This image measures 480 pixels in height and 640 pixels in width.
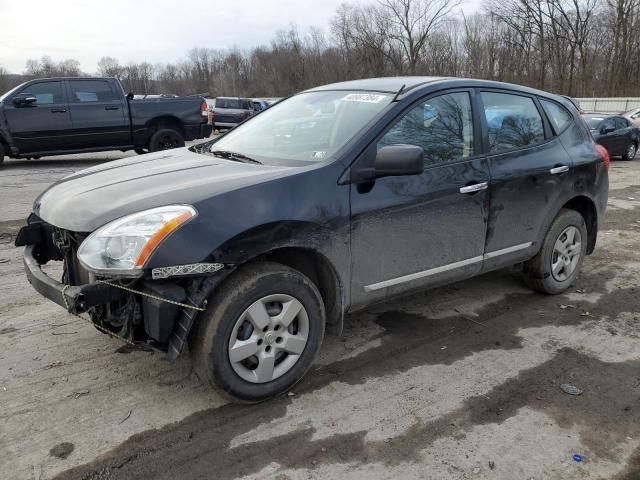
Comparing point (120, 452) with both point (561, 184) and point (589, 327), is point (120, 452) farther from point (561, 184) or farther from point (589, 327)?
point (561, 184)

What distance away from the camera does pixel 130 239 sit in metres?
2.52

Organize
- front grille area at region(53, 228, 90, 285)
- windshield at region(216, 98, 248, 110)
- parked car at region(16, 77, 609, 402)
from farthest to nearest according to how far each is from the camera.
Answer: windshield at region(216, 98, 248, 110) < front grille area at region(53, 228, 90, 285) < parked car at region(16, 77, 609, 402)

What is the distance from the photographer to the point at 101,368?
3.29 metres

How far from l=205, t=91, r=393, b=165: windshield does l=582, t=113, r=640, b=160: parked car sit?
14494mm

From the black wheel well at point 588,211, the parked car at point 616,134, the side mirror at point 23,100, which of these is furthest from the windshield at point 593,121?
the side mirror at point 23,100

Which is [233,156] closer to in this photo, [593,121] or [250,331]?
[250,331]

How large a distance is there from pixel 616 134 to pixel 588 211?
1369cm

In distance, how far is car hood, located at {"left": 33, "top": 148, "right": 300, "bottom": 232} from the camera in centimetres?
269

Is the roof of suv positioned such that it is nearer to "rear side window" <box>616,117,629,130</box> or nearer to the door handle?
the door handle

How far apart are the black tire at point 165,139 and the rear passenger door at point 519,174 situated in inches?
393

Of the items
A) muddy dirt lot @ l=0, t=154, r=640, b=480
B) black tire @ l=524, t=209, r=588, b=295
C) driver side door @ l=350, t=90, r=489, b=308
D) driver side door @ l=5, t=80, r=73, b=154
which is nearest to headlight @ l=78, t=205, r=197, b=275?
muddy dirt lot @ l=0, t=154, r=640, b=480

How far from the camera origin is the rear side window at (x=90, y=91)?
11.8 metres

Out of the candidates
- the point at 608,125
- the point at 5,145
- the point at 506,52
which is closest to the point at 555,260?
the point at 5,145

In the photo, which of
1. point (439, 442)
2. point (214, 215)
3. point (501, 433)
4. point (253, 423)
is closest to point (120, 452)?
point (253, 423)
